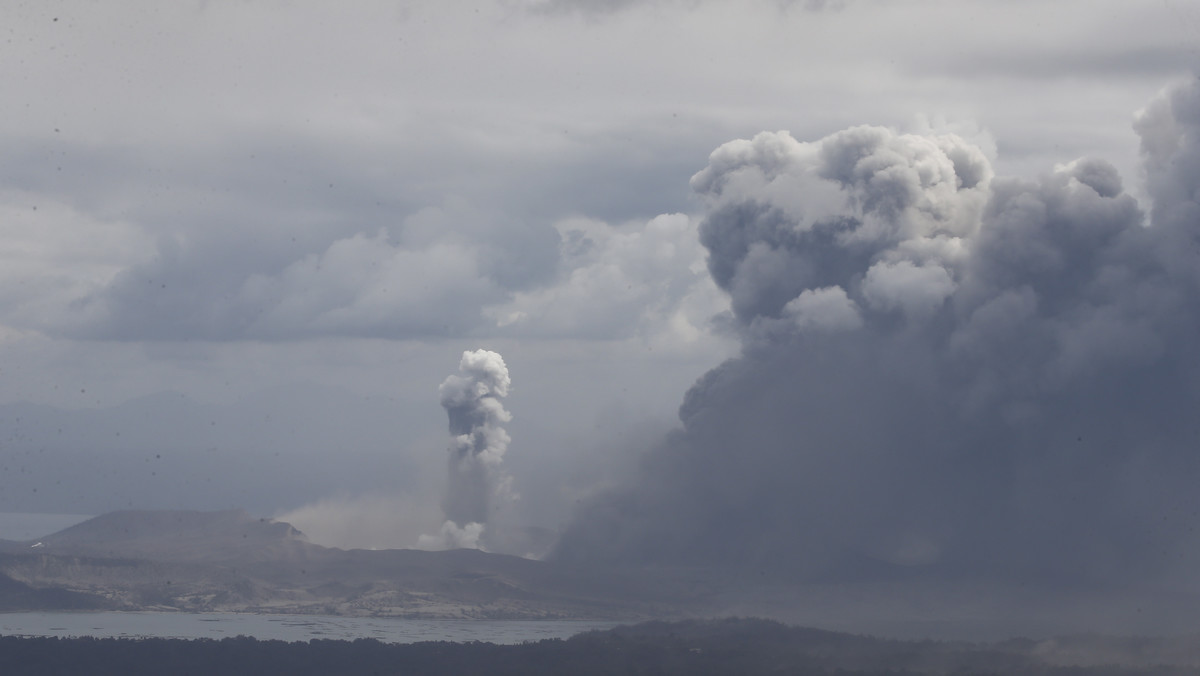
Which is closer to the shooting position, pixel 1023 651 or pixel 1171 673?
pixel 1171 673

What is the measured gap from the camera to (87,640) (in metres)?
181

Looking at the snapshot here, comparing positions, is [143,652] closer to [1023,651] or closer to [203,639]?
[203,639]

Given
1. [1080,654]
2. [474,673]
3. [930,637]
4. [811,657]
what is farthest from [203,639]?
[1080,654]

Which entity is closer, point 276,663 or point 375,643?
point 276,663

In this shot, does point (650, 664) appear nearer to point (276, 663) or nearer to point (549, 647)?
point (549, 647)

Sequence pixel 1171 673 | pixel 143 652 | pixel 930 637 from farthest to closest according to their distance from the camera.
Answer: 1. pixel 930 637
2. pixel 143 652
3. pixel 1171 673

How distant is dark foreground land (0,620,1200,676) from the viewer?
156 meters

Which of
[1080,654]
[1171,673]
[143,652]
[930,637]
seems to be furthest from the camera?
[930,637]

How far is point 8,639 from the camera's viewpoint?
17525cm

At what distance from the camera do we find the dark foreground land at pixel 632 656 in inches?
6127

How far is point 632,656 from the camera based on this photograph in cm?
16650

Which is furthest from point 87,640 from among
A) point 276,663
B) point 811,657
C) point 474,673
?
point 811,657

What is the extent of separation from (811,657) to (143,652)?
318 feet

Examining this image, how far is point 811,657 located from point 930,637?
96.2 feet
